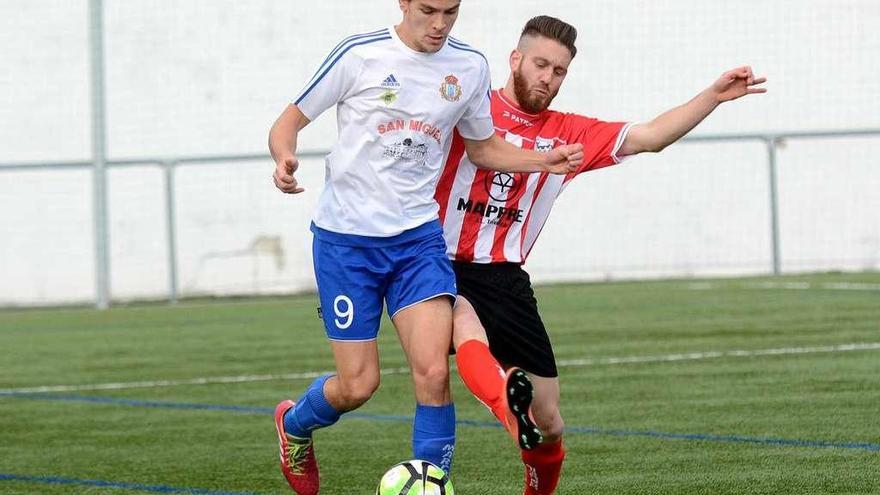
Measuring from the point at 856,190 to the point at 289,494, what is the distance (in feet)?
44.7

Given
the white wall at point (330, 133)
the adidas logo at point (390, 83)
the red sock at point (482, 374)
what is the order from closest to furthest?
the red sock at point (482, 374) < the adidas logo at point (390, 83) < the white wall at point (330, 133)

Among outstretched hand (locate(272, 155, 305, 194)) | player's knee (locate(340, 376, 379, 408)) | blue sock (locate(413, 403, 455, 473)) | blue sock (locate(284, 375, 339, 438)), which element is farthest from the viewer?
blue sock (locate(284, 375, 339, 438))

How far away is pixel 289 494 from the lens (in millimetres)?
6523

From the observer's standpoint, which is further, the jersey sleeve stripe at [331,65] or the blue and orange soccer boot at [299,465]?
the blue and orange soccer boot at [299,465]

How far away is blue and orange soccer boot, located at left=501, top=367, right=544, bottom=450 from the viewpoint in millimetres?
5047

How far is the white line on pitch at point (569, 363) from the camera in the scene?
10609 millimetres

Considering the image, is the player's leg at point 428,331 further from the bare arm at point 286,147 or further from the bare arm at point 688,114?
the bare arm at point 688,114

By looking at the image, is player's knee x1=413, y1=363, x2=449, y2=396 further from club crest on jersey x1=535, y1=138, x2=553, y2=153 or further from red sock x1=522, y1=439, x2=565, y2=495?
club crest on jersey x1=535, y1=138, x2=553, y2=153

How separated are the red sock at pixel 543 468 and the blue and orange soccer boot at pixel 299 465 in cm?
81

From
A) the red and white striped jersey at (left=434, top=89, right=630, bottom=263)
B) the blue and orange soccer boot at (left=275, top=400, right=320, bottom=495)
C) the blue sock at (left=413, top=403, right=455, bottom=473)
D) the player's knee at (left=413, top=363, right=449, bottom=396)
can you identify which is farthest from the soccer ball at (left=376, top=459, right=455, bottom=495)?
the red and white striped jersey at (left=434, top=89, right=630, bottom=263)

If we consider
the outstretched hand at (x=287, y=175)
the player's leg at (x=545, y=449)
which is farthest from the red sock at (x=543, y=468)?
the outstretched hand at (x=287, y=175)

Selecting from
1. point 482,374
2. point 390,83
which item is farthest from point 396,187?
point 482,374

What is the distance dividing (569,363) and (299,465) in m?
4.79

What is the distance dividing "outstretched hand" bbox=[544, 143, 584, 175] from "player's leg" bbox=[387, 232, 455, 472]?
46cm
